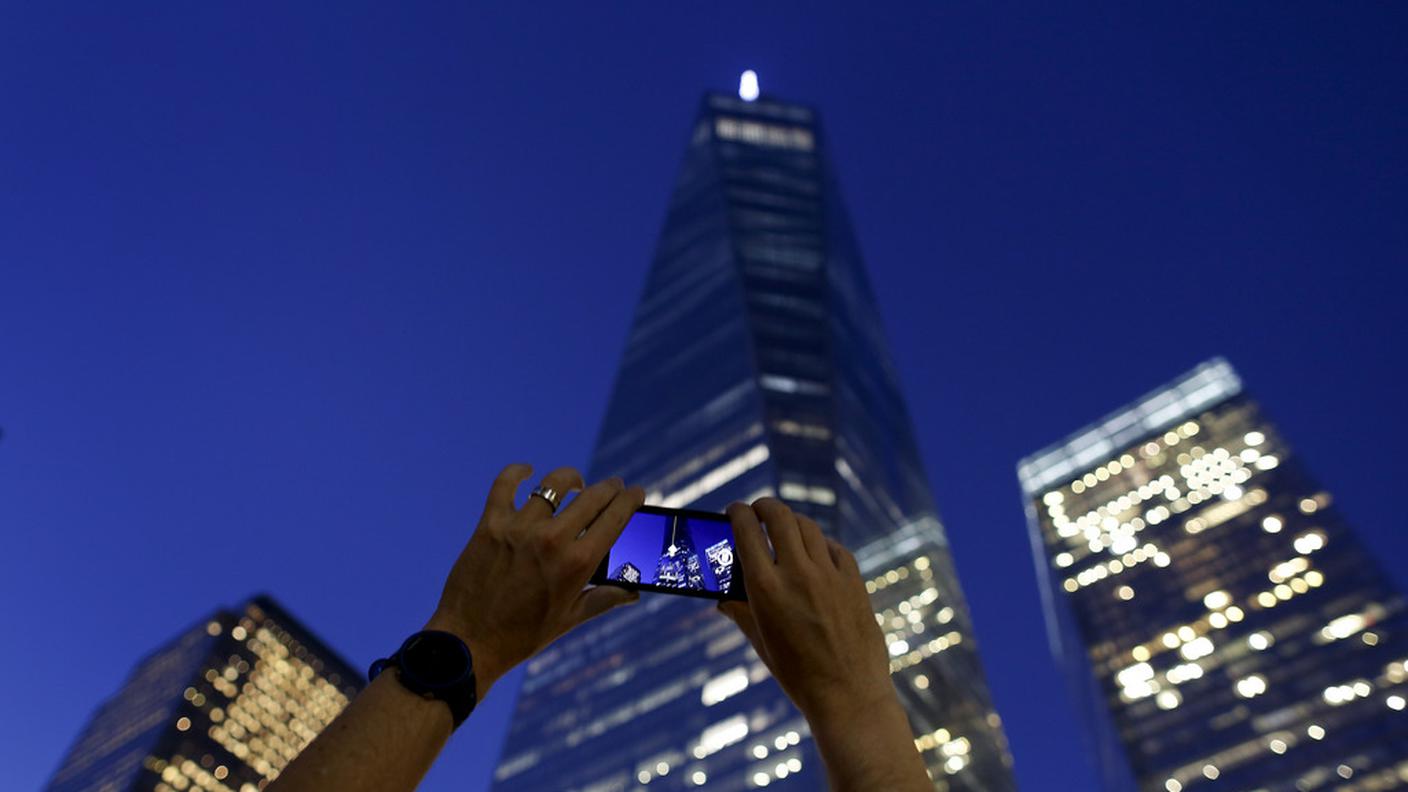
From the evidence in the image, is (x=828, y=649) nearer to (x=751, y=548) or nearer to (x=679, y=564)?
(x=751, y=548)

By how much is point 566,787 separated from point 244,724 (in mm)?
56871

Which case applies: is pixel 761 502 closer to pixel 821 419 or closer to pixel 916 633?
pixel 916 633

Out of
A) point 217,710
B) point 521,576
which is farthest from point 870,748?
point 217,710

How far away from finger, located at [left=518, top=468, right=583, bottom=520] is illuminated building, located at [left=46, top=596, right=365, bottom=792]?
12206 centimetres

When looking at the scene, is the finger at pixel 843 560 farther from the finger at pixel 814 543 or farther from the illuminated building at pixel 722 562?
the illuminated building at pixel 722 562

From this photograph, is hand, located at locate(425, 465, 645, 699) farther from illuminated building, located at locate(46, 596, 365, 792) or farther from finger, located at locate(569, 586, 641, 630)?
illuminated building, located at locate(46, 596, 365, 792)

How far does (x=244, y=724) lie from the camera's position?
119 m

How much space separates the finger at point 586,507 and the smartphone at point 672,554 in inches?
24.2

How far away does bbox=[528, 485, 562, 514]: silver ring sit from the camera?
105 inches

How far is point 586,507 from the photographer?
2.58 meters

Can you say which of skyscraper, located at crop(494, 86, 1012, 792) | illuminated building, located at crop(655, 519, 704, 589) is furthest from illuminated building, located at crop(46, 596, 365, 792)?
illuminated building, located at crop(655, 519, 704, 589)

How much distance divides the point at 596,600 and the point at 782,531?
66 centimetres

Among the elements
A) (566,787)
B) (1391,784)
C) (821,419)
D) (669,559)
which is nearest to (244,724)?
(566,787)

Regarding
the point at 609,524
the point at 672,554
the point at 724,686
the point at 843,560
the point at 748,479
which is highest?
the point at 748,479
